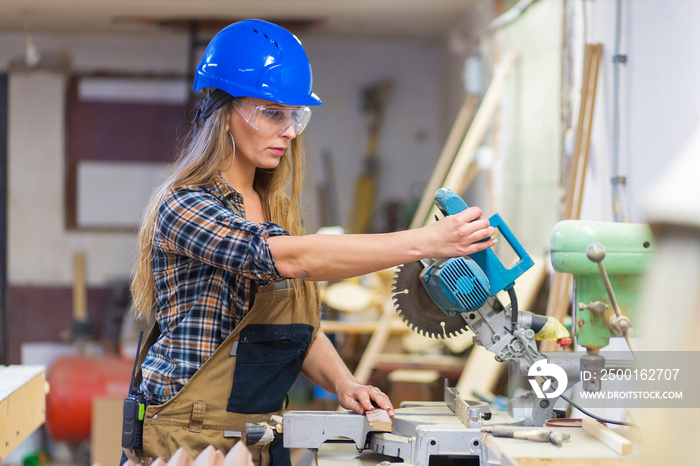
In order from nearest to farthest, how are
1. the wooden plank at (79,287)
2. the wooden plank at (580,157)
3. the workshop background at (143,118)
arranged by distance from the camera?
1. the wooden plank at (580,157)
2. the workshop background at (143,118)
3. the wooden plank at (79,287)

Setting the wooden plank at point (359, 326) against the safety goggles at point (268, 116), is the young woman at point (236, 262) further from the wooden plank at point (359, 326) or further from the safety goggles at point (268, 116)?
the wooden plank at point (359, 326)

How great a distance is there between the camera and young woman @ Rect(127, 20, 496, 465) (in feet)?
4.32

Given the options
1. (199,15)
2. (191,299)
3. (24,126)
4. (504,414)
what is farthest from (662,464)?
(24,126)

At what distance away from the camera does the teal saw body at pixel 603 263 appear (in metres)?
1.33

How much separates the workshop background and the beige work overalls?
2916 mm

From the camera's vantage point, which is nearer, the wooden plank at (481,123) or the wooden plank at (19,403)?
the wooden plank at (19,403)

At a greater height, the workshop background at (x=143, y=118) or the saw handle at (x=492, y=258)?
the workshop background at (x=143, y=118)

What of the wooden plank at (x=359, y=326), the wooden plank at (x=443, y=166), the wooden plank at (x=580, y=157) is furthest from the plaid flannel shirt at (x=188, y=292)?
the wooden plank at (x=443, y=166)

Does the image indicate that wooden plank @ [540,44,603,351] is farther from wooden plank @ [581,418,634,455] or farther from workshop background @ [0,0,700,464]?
workshop background @ [0,0,700,464]

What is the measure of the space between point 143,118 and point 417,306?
15.7 feet

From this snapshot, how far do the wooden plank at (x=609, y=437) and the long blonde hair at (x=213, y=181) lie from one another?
0.64 metres

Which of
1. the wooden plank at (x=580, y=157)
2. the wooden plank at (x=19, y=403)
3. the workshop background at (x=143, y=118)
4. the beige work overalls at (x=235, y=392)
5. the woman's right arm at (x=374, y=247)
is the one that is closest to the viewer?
the woman's right arm at (x=374, y=247)

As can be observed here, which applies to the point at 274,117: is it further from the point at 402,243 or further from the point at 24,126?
the point at 24,126

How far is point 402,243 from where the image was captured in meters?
1.30
